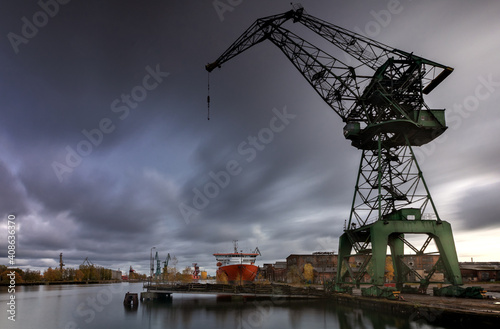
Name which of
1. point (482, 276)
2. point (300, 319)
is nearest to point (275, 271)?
point (482, 276)

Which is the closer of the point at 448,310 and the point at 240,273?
the point at 448,310

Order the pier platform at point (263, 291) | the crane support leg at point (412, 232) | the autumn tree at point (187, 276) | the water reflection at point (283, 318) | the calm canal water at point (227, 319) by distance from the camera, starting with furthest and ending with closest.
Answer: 1. the autumn tree at point (187, 276)
2. the pier platform at point (263, 291)
3. the crane support leg at point (412, 232)
4. the calm canal water at point (227, 319)
5. the water reflection at point (283, 318)

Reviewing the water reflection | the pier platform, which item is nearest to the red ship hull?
the pier platform

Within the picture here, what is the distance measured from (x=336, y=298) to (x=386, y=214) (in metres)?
13.8

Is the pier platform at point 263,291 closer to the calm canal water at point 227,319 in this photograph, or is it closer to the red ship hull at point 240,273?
the calm canal water at point 227,319

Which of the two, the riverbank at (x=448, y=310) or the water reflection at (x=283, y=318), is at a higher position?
the riverbank at (x=448, y=310)

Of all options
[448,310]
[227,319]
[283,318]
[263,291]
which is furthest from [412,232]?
[263,291]

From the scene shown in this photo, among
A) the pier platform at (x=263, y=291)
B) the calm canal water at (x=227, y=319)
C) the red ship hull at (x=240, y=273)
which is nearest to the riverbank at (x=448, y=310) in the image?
the calm canal water at (x=227, y=319)

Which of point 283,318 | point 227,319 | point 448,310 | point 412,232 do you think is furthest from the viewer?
point 227,319

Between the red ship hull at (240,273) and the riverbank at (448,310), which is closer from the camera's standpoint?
the riverbank at (448,310)

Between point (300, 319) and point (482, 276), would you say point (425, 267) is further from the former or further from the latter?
point (300, 319)

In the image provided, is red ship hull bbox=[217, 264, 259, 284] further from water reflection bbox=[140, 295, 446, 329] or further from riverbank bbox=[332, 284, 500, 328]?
riverbank bbox=[332, 284, 500, 328]

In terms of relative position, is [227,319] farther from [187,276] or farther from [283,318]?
[187,276]

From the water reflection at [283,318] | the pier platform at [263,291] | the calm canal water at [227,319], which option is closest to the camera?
the water reflection at [283,318]
